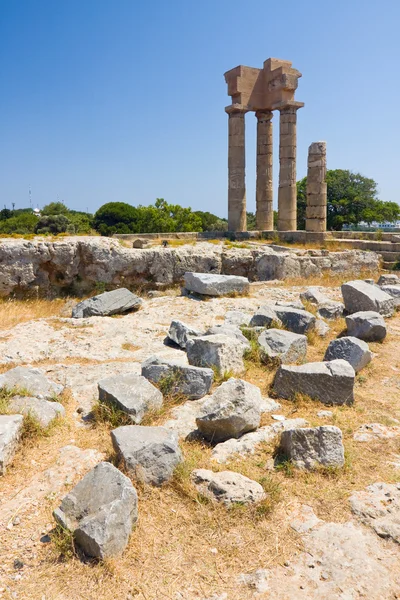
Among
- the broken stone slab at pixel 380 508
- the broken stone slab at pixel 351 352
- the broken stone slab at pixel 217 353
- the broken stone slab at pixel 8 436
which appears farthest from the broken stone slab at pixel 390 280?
the broken stone slab at pixel 8 436

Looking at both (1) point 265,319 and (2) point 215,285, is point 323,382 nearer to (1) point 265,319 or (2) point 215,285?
(1) point 265,319

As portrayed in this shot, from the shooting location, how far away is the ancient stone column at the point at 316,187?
18.9m

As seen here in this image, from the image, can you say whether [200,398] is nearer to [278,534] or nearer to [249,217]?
[278,534]

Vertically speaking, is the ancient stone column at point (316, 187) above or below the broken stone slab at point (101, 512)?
above

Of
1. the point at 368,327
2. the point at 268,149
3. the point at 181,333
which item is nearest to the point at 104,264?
the point at 181,333

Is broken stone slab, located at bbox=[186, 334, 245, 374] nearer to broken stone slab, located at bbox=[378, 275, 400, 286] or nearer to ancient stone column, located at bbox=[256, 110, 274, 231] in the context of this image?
broken stone slab, located at bbox=[378, 275, 400, 286]

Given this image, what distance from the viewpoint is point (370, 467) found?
3486mm

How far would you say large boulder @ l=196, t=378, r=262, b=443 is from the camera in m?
3.83

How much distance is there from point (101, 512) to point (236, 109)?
65.9 ft

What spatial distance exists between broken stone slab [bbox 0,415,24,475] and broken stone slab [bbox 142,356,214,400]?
1.48 metres

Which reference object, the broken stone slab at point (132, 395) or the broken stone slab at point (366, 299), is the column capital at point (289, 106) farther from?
the broken stone slab at point (132, 395)

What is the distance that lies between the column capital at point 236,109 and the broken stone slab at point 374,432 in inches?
730

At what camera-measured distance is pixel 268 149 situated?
2169 centimetres

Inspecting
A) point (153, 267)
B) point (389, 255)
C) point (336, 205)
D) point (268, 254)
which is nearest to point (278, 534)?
point (153, 267)
